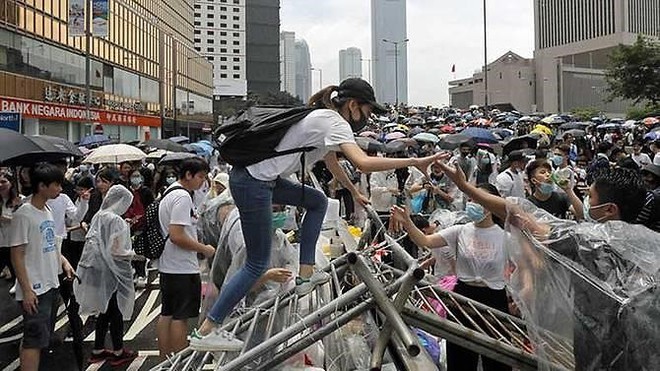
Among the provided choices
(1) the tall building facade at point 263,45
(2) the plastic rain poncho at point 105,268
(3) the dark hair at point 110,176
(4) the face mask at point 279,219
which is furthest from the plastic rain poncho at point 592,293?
(1) the tall building facade at point 263,45

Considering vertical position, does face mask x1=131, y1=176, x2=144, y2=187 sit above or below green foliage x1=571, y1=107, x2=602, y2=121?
below

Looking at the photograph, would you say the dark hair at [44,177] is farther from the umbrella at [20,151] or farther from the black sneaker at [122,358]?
the black sneaker at [122,358]

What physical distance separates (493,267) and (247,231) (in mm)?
1771

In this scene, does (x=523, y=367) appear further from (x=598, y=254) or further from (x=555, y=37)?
(x=555, y=37)

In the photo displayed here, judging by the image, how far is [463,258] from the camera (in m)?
4.43

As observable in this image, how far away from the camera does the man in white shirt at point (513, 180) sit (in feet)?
25.6

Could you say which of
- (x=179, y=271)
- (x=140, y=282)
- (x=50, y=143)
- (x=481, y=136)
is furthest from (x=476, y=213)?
(x=481, y=136)

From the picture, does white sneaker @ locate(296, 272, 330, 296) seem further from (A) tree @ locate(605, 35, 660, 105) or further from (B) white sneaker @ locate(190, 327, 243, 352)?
(A) tree @ locate(605, 35, 660, 105)

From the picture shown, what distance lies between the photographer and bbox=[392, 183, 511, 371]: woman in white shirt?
13.6ft

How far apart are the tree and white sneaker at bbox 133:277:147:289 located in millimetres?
49586

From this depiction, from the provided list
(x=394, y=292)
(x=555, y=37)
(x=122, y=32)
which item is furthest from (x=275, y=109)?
(x=555, y=37)

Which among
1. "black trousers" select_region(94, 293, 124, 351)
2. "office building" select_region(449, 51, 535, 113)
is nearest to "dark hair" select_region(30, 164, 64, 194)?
"black trousers" select_region(94, 293, 124, 351)

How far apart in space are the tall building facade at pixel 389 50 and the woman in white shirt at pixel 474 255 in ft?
221

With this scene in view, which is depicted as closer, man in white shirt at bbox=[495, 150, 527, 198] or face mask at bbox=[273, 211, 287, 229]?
face mask at bbox=[273, 211, 287, 229]
